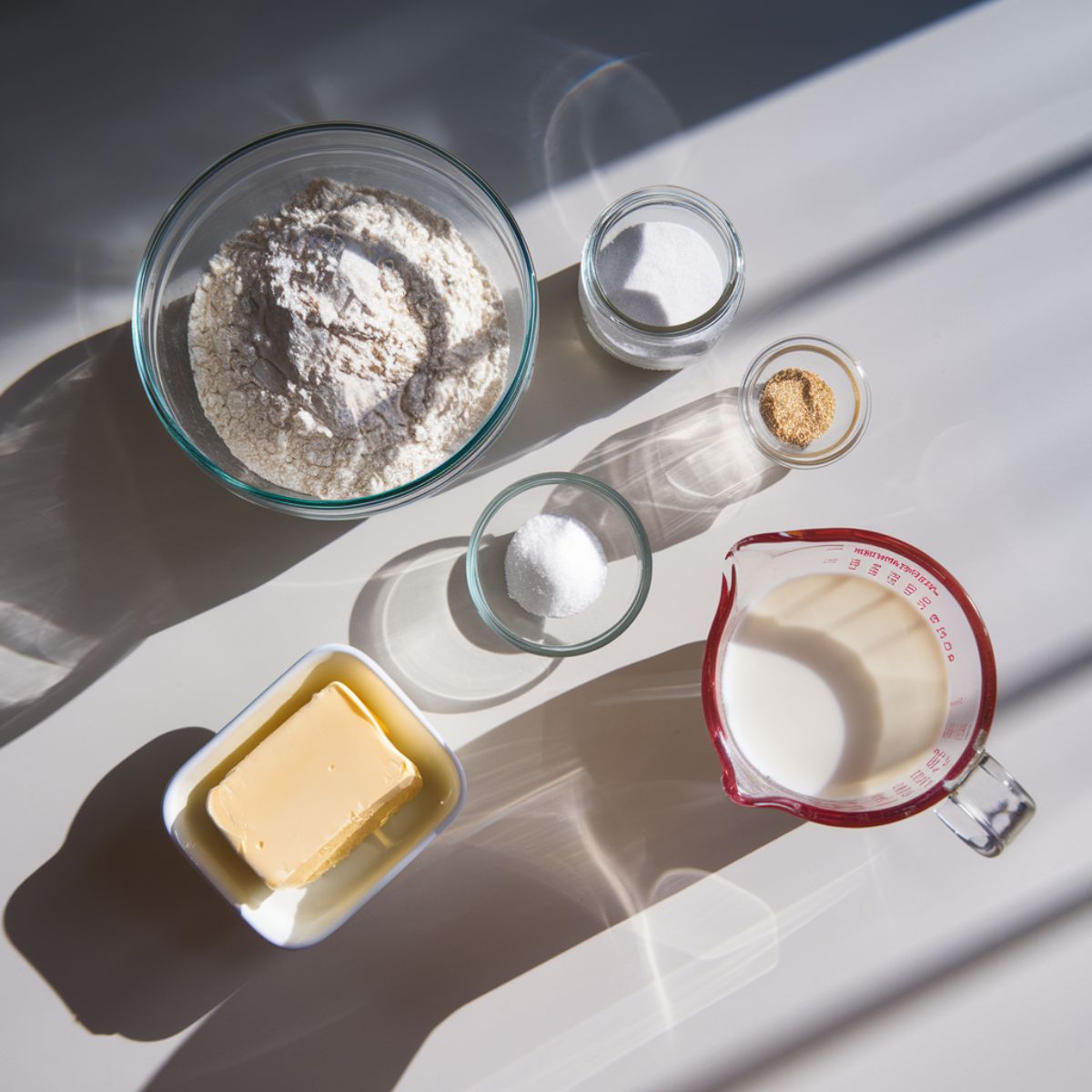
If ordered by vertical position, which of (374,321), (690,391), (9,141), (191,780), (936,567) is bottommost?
(936,567)

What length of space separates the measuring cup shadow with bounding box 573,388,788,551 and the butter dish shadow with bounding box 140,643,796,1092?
0.18 m

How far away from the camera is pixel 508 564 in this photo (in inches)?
40.0

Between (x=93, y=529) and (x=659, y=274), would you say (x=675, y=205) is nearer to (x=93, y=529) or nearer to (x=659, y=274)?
(x=659, y=274)

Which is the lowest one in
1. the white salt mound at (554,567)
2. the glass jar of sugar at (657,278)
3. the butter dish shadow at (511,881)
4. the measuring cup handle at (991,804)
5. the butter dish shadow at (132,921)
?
the measuring cup handle at (991,804)

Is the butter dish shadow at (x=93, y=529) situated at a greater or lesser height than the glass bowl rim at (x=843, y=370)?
greater

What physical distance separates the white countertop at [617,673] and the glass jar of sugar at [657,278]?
67 mm

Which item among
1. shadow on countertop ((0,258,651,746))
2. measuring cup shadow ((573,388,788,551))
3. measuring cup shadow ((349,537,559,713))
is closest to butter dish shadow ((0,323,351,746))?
shadow on countertop ((0,258,651,746))

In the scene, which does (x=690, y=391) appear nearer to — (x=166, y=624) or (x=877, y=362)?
(x=877, y=362)

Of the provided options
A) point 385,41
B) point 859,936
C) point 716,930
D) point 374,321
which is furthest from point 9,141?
point 859,936

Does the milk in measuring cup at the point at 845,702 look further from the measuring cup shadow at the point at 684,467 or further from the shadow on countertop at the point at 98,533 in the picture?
the shadow on countertop at the point at 98,533

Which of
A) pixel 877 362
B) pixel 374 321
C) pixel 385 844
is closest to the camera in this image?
pixel 374 321

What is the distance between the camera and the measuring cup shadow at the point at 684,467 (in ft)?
3.49

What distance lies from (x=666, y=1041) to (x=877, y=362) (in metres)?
0.92

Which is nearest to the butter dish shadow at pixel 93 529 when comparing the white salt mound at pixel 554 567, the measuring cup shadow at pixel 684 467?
the white salt mound at pixel 554 567
